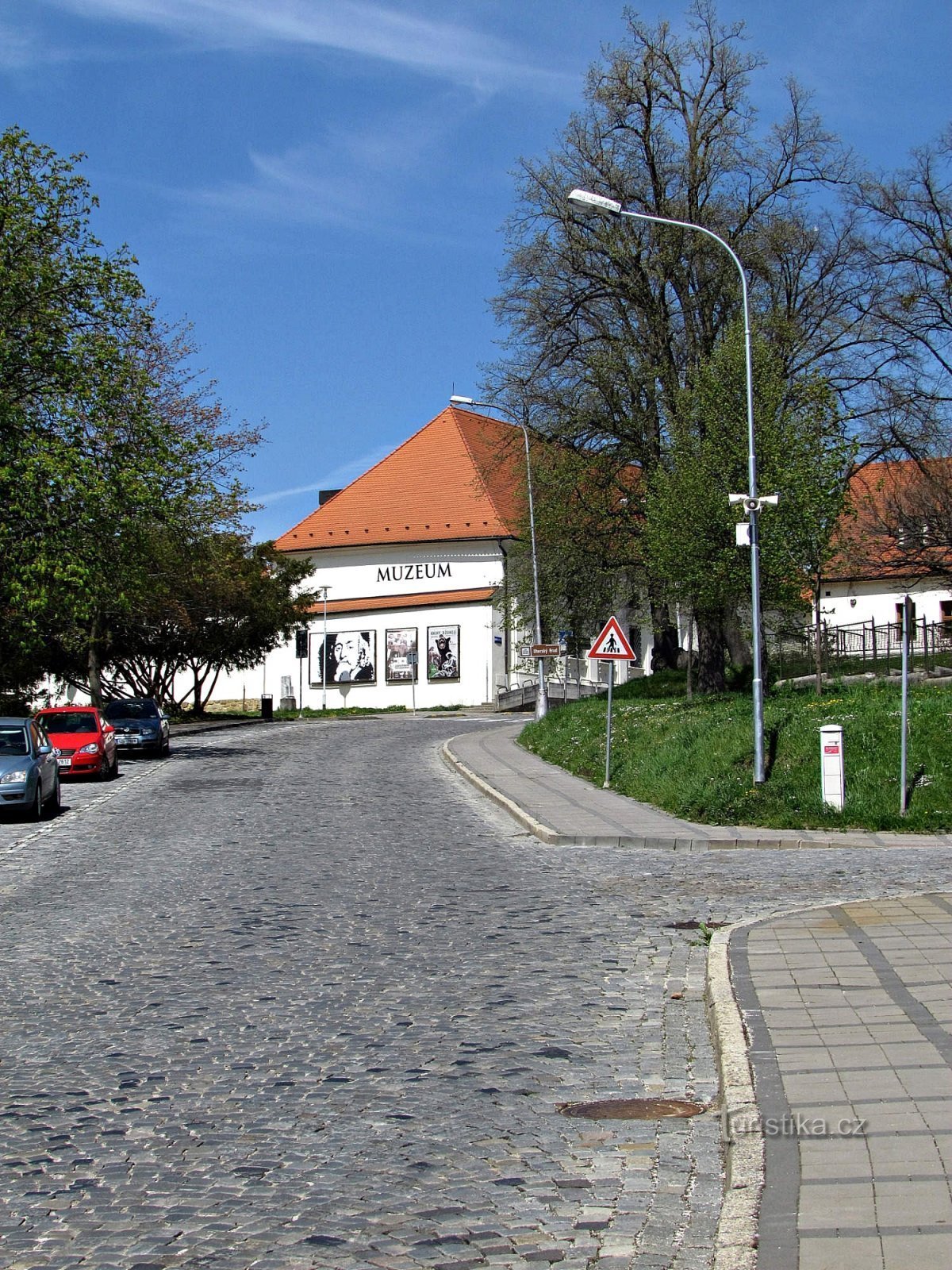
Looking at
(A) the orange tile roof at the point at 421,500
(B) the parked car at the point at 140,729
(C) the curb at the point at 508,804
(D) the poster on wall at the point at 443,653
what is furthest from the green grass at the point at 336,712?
(C) the curb at the point at 508,804

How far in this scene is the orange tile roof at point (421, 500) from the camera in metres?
71.5

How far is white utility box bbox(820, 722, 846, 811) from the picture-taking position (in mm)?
17891

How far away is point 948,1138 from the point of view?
16.4ft

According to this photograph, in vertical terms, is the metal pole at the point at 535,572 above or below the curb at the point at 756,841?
above

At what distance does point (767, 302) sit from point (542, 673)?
48.4 ft

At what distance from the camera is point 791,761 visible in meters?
20.4

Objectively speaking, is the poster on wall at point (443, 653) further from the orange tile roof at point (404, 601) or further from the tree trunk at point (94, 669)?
the tree trunk at point (94, 669)

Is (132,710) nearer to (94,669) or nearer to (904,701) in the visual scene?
(94,669)

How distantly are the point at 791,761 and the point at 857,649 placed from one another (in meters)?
30.5

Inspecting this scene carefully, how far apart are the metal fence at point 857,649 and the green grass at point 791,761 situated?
11.7 metres

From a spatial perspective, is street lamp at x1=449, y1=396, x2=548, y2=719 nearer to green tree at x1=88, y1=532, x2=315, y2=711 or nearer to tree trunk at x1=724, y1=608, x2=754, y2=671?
tree trunk at x1=724, y1=608, x2=754, y2=671

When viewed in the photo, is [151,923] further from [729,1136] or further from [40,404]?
[40,404]

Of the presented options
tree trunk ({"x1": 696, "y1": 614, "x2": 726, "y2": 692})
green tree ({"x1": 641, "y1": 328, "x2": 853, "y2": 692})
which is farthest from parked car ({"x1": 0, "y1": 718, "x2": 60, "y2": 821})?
tree trunk ({"x1": 696, "y1": 614, "x2": 726, "y2": 692})

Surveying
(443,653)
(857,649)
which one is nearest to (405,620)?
(443,653)
